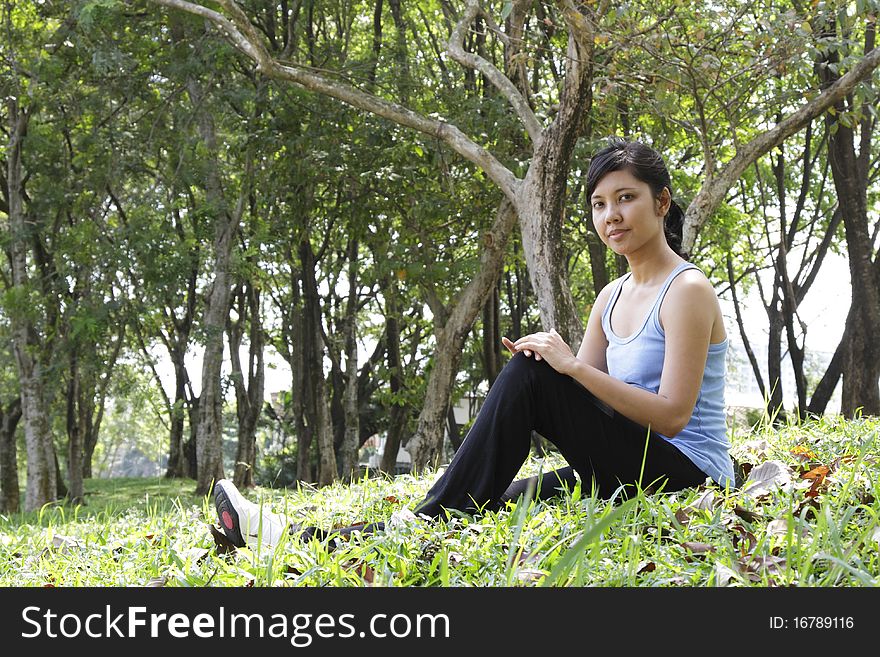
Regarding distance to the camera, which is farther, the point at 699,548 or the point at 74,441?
the point at 74,441

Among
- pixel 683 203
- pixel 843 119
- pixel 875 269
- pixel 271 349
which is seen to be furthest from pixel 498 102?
pixel 271 349

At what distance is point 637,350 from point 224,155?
14042 mm

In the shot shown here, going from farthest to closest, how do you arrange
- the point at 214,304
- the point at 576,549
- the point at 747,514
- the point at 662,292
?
the point at 214,304 → the point at 662,292 → the point at 747,514 → the point at 576,549

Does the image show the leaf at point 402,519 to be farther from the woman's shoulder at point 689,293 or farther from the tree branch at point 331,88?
the tree branch at point 331,88

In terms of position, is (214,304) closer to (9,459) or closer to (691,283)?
(9,459)

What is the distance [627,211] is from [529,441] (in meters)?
0.99

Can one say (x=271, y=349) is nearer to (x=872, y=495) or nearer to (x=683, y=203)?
(x=683, y=203)

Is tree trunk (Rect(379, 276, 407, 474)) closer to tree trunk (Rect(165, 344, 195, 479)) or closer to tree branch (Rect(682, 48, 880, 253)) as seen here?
tree trunk (Rect(165, 344, 195, 479))

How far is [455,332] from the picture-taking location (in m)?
10.9

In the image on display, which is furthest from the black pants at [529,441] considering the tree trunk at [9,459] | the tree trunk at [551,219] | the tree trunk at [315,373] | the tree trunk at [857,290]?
the tree trunk at [9,459]

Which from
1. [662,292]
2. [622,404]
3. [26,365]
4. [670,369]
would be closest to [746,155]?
[662,292]

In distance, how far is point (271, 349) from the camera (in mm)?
23219

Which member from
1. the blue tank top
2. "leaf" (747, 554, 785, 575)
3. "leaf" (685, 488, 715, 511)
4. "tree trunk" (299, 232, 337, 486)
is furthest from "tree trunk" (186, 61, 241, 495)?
"leaf" (747, 554, 785, 575)
